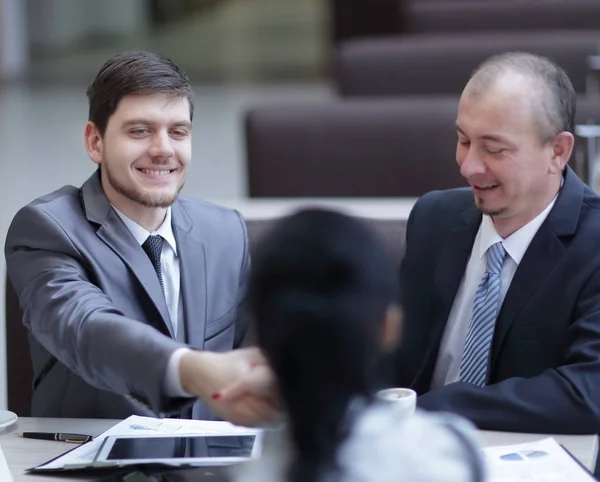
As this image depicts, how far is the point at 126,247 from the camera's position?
7.37ft

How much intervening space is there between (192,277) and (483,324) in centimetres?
60

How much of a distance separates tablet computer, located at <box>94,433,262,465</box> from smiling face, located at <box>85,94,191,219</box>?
0.59 metres

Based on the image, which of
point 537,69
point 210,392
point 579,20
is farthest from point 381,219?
point 579,20

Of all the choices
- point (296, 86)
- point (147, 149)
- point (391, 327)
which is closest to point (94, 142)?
point (147, 149)

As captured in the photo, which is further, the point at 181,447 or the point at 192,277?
the point at 192,277

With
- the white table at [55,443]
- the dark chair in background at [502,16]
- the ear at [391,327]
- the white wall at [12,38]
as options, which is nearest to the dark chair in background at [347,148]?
the white table at [55,443]

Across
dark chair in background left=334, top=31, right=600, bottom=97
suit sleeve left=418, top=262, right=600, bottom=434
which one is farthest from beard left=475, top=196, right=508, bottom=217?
dark chair in background left=334, top=31, right=600, bottom=97

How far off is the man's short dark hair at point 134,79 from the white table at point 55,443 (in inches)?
23.9

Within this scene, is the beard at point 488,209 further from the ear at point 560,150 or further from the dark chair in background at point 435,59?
the dark chair in background at point 435,59

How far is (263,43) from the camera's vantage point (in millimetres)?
15977

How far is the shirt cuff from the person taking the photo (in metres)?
1.71

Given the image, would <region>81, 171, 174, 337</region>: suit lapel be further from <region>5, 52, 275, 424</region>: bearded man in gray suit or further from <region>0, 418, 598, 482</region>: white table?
<region>0, 418, 598, 482</region>: white table

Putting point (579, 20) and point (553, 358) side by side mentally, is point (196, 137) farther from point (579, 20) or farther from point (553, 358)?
point (553, 358)

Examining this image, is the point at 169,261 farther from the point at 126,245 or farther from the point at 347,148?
the point at 347,148
